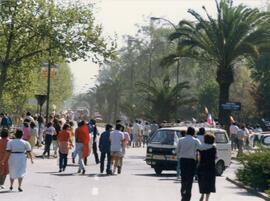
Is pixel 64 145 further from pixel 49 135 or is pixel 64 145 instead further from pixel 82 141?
pixel 49 135

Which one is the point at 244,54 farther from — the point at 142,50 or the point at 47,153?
the point at 142,50

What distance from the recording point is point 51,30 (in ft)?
139

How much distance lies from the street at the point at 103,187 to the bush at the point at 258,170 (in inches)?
17.7

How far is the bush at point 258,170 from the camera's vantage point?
22.8 metres

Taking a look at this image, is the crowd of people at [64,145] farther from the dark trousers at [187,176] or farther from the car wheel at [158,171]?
the dark trousers at [187,176]

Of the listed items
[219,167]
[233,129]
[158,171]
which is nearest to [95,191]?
[158,171]

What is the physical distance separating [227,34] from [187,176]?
94.0 ft

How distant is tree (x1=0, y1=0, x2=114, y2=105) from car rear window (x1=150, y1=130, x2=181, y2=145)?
14.5 metres

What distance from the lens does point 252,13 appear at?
45969 millimetres

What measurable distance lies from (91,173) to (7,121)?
15.5 meters

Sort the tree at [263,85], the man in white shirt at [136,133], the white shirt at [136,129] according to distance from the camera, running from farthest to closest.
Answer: the tree at [263,85]
the man in white shirt at [136,133]
the white shirt at [136,129]

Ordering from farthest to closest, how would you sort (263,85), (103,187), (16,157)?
(263,85)
(103,187)
(16,157)

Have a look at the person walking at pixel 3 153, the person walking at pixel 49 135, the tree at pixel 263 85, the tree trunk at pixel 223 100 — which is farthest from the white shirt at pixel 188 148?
the tree at pixel 263 85

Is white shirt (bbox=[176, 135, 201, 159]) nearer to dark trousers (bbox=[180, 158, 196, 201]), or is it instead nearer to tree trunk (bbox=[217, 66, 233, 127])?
dark trousers (bbox=[180, 158, 196, 201])
